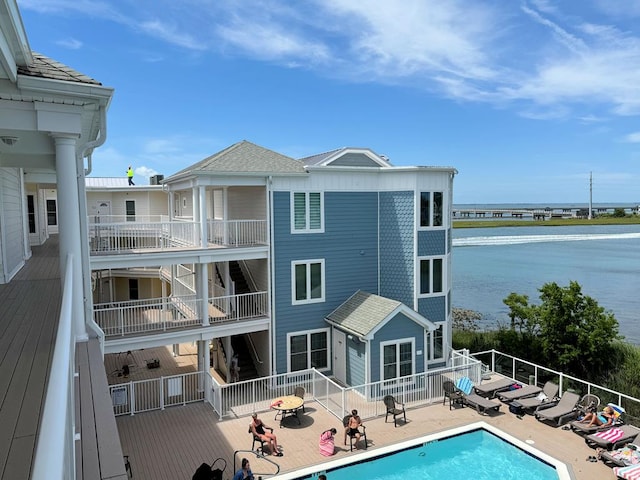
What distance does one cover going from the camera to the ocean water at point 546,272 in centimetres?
3719

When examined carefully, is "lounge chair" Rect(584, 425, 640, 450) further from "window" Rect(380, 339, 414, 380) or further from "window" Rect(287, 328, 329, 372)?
"window" Rect(287, 328, 329, 372)

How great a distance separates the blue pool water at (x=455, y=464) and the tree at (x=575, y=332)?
887 centimetres

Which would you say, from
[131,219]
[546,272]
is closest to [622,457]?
[131,219]

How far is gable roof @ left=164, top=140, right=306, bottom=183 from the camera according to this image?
16.7 m

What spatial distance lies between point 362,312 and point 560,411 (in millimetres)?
7220

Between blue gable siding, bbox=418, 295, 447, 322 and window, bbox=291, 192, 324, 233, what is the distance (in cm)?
507

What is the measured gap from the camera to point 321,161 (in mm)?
18594

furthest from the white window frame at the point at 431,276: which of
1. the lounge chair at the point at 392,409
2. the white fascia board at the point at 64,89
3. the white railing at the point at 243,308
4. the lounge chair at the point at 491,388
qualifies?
the white fascia board at the point at 64,89

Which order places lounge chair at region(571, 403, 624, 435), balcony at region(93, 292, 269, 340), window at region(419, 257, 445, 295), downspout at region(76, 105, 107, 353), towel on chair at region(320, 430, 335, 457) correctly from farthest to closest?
window at region(419, 257, 445, 295) < balcony at region(93, 292, 269, 340) < lounge chair at region(571, 403, 624, 435) < towel on chair at region(320, 430, 335, 457) < downspout at region(76, 105, 107, 353)

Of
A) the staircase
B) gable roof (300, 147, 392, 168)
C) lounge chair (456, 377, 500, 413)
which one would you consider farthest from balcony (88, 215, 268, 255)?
lounge chair (456, 377, 500, 413)

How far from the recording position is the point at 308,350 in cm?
1809

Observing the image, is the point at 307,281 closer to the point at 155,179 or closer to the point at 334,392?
the point at 334,392

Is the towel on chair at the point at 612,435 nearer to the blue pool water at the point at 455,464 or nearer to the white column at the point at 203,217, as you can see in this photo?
the blue pool water at the point at 455,464

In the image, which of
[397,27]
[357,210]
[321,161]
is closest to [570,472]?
[357,210]
